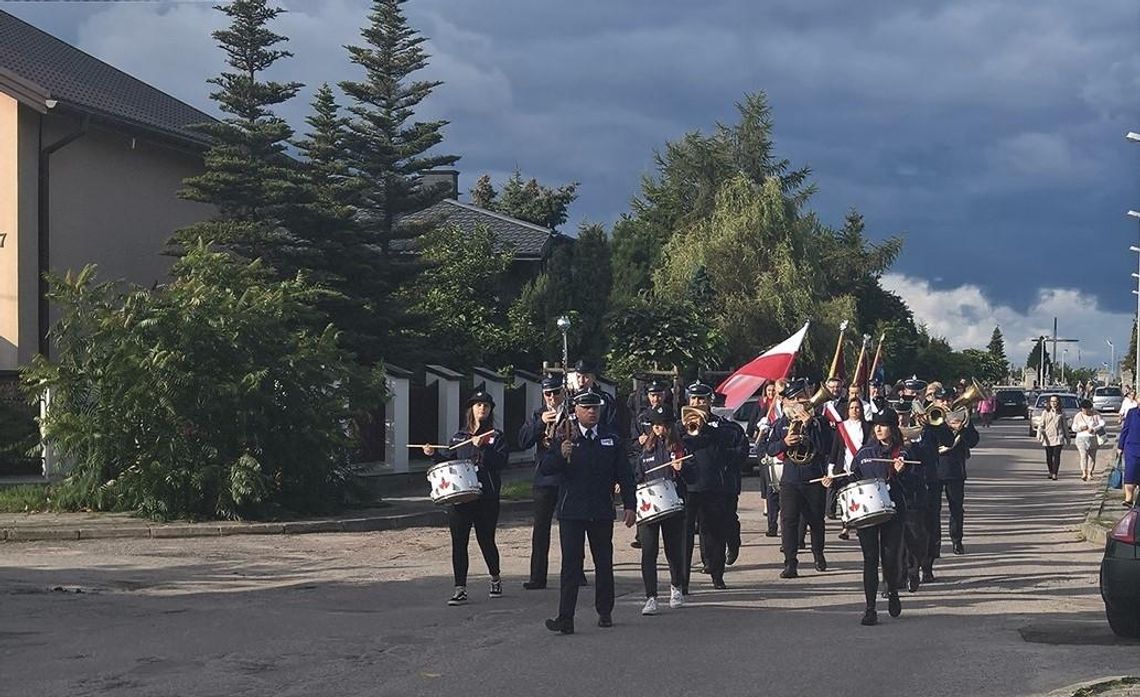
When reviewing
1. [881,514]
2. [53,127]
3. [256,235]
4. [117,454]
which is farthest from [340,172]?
[881,514]

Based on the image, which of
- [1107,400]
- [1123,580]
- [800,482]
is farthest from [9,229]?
[1107,400]

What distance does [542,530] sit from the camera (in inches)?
529

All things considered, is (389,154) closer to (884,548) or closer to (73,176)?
(73,176)

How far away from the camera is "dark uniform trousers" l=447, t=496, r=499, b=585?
1238 centimetres

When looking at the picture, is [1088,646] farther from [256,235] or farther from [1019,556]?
[256,235]

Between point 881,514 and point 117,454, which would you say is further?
point 117,454

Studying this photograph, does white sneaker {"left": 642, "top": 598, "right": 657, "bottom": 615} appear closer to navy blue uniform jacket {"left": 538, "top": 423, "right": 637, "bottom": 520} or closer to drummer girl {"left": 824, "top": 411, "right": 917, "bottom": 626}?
navy blue uniform jacket {"left": 538, "top": 423, "right": 637, "bottom": 520}

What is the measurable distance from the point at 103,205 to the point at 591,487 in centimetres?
2075

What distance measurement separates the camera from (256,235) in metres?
29.7

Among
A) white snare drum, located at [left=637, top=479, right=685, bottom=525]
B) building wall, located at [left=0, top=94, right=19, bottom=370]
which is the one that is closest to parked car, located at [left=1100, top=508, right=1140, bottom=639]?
white snare drum, located at [left=637, top=479, right=685, bottom=525]

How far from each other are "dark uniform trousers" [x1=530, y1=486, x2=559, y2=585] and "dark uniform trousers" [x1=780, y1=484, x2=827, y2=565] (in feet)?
7.93

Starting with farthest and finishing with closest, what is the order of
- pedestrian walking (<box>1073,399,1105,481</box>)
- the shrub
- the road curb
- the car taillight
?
pedestrian walking (<box>1073,399,1105,481</box>)
the shrub
the road curb
the car taillight

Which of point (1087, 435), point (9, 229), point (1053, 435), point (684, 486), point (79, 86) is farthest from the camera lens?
point (1053, 435)

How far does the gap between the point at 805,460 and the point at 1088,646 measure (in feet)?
16.0
